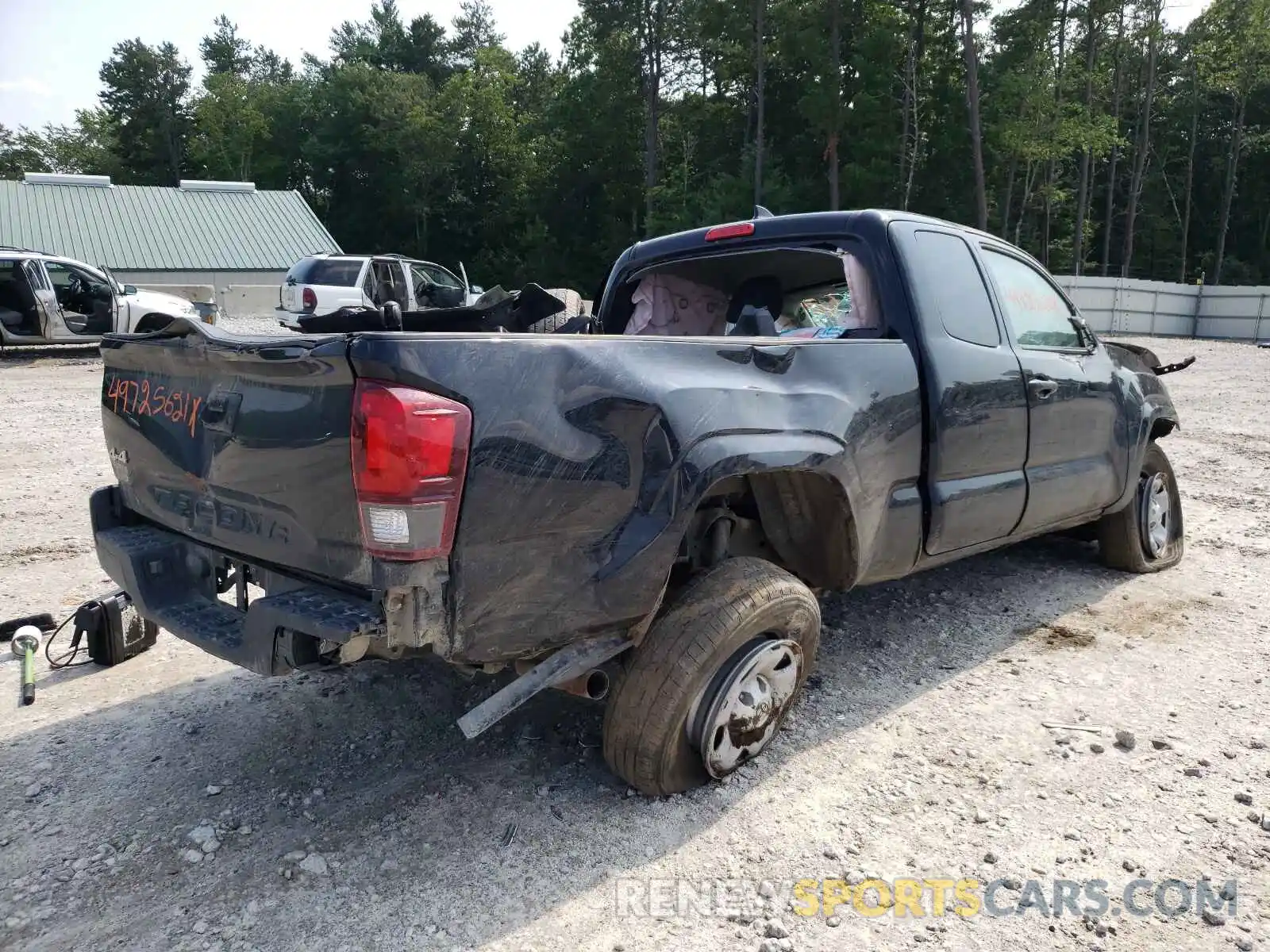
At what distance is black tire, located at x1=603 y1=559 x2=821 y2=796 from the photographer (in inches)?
108

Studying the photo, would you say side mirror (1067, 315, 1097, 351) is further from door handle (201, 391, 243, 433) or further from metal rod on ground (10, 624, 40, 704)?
metal rod on ground (10, 624, 40, 704)

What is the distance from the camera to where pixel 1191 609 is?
4.65 metres

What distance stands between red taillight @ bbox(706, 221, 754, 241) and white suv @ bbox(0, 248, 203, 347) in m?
12.7

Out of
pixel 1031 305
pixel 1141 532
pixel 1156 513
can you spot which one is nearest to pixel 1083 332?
pixel 1031 305

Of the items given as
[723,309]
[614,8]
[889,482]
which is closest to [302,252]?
[614,8]

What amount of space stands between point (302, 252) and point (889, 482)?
1105 inches

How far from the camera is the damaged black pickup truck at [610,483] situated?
229 cm

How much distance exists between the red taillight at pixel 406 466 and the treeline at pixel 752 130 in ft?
109

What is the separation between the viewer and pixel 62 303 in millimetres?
15617

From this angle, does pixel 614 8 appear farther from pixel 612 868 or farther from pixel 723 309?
pixel 612 868

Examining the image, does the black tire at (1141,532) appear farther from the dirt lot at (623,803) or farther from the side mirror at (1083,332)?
the side mirror at (1083,332)

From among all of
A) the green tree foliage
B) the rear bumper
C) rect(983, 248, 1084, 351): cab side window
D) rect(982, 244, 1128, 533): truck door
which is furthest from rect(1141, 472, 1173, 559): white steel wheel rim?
the green tree foliage

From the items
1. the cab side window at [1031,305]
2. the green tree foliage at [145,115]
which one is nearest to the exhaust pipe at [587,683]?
the cab side window at [1031,305]

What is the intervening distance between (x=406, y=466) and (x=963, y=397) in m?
2.34
